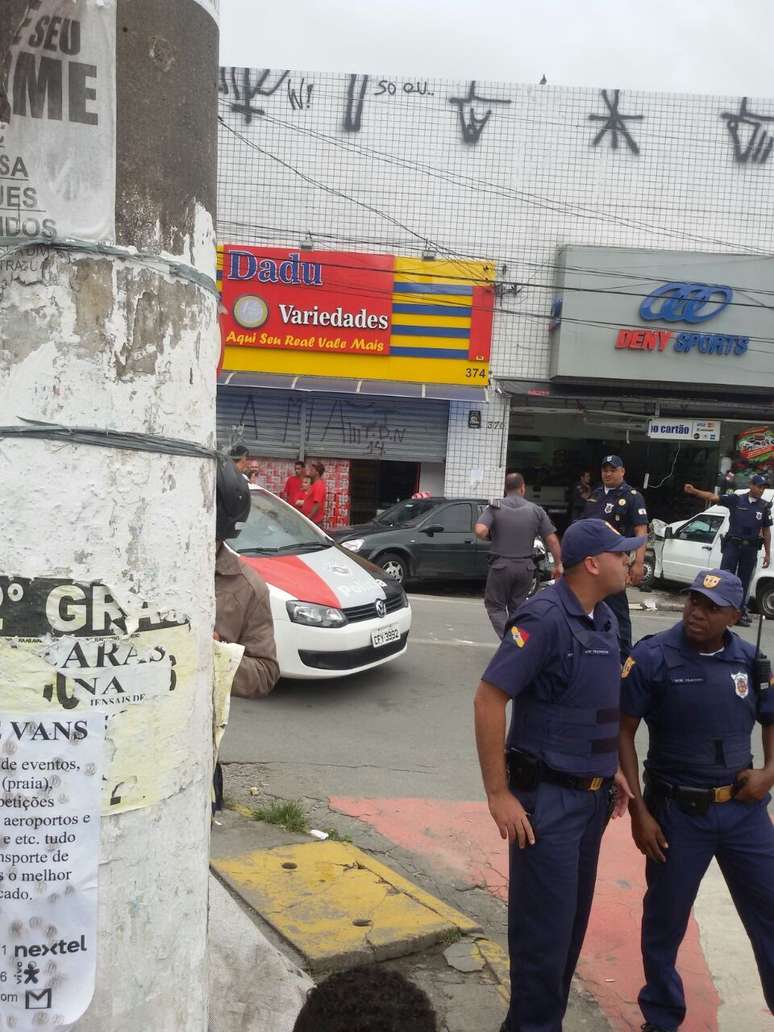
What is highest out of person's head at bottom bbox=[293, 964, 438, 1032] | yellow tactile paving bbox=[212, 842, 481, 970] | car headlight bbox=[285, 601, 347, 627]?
person's head at bottom bbox=[293, 964, 438, 1032]

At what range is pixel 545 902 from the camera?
2885mm

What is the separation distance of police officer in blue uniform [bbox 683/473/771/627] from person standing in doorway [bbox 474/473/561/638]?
4.86 m

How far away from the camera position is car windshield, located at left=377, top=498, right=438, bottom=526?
13266 mm

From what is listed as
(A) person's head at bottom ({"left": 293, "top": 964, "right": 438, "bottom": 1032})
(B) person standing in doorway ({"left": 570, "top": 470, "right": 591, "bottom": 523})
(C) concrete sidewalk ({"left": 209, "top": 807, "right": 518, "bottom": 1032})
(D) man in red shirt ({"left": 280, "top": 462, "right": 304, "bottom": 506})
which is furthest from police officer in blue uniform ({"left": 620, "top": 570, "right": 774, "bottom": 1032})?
(B) person standing in doorway ({"left": 570, "top": 470, "right": 591, "bottom": 523})

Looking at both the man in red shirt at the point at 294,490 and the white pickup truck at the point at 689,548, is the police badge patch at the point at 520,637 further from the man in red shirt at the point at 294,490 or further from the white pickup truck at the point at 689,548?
the white pickup truck at the point at 689,548

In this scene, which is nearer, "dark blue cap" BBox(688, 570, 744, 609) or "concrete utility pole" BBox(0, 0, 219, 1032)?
"concrete utility pole" BBox(0, 0, 219, 1032)

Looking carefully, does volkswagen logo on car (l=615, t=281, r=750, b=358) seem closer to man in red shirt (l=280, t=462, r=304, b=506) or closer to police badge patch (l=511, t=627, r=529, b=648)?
man in red shirt (l=280, t=462, r=304, b=506)

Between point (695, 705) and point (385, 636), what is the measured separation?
4207mm

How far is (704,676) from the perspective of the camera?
325 centimetres

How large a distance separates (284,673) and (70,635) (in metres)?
5.51

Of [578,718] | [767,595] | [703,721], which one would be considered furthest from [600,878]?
[767,595]

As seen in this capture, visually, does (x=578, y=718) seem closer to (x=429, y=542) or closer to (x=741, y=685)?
(x=741, y=685)

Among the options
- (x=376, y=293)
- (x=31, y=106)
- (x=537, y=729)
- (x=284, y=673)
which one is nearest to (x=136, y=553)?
(x=31, y=106)

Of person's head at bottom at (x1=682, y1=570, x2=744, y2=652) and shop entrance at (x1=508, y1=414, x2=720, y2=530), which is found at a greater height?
person's head at bottom at (x1=682, y1=570, x2=744, y2=652)
